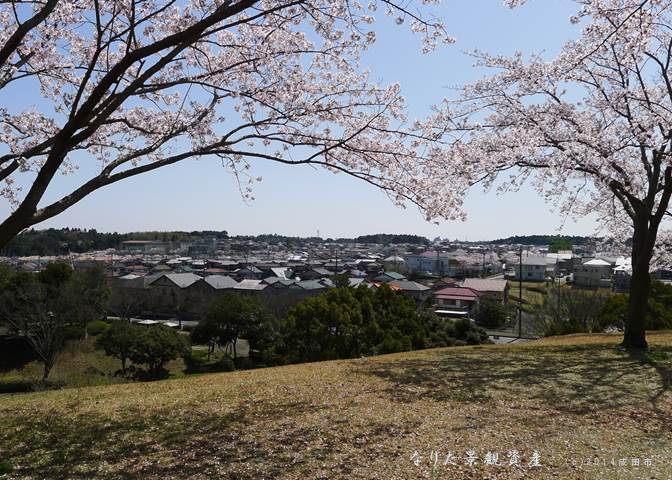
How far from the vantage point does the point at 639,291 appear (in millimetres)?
9570

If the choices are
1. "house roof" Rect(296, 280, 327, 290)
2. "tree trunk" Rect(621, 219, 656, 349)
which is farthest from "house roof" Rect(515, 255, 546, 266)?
"tree trunk" Rect(621, 219, 656, 349)

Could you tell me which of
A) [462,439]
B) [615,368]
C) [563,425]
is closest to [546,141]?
[615,368]

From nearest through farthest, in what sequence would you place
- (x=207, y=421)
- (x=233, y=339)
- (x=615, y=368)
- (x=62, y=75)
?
(x=207, y=421)
(x=62, y=75)
(x=615, y=368)
(x=233, y=339)

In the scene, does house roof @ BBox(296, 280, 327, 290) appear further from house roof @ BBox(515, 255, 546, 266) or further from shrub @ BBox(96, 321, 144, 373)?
house roof @ BBox(515, 255, 546, 266)

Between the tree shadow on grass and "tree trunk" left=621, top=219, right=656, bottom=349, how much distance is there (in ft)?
1.32

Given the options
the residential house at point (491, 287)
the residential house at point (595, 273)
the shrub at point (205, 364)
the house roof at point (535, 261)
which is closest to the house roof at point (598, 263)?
→ the residential house at point (595, 273)

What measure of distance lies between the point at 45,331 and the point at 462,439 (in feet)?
69.6

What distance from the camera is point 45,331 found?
830 inches

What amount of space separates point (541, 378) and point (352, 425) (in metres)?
3.31

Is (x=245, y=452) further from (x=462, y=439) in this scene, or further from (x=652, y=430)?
(x=652, y=430)

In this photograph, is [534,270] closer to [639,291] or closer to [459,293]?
[459,293]

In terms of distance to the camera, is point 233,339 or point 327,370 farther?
point 233,339

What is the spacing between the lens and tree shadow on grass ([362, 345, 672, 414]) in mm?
5734

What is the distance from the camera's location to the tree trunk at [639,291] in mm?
9484
